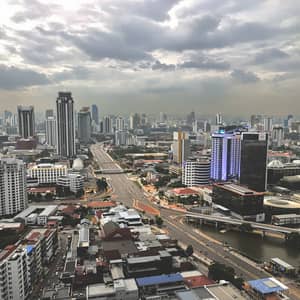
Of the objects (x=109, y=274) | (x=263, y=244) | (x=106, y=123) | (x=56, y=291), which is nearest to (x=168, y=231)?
(x=263, y=244)

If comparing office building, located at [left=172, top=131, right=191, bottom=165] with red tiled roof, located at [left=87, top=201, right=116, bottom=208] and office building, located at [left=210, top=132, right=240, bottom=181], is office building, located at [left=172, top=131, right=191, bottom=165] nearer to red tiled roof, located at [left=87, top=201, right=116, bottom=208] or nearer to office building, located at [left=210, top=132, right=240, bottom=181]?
office building, located at [left=210, top=132, right=240, bottom=181]

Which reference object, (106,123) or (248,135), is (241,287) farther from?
(106,123)

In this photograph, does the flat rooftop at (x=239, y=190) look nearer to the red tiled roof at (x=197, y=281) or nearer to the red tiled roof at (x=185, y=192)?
the red tiled roof at (x=185, y=192)

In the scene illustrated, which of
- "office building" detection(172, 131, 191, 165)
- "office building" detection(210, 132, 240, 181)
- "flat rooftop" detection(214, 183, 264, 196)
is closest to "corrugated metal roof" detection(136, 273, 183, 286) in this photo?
"flat rooftop" detection(214, 183, 264, 196)

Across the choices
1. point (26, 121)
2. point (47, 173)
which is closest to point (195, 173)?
point (47, 173)

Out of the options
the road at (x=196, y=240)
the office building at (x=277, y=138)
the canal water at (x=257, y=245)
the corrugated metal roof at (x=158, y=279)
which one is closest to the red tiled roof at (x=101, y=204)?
the road at (x=196, y=240)
